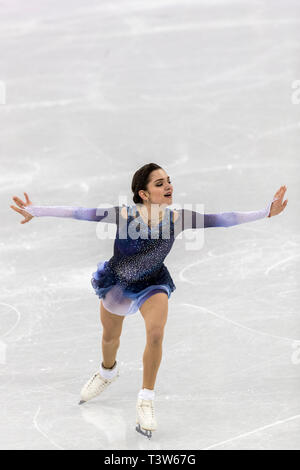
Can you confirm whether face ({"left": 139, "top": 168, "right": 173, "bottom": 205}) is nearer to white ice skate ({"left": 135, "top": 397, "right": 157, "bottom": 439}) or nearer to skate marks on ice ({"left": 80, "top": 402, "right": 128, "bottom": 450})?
white ice skate ({"left": 135, "top": 397, "right": 157, "bottom": 439})

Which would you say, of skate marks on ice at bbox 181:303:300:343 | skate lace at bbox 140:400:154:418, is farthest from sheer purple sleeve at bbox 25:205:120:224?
skate marks on ice at bbox 181:303:300:343

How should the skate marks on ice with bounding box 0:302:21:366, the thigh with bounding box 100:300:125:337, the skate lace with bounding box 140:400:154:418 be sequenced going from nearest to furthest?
the skate lace with bounding box 140:400:154:418 < the thigh with bounding box 100:300:125:337 < the skate marks on ice with bounding box 0:302:21:366

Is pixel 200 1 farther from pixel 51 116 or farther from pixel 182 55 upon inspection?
pixel 51 116

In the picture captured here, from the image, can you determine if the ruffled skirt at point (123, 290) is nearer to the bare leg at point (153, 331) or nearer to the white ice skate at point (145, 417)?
the bare leg at point (153, 331)

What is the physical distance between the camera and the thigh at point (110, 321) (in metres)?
6.09

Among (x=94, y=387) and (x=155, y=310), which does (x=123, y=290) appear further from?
(x=94, y=387)

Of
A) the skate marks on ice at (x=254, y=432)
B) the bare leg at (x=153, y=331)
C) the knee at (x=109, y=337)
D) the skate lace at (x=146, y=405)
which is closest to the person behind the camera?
the skate marks on ice at (x=254, y=432)

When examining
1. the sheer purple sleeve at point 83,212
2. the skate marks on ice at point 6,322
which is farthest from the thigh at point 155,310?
the skate marks on ice at point 6,322

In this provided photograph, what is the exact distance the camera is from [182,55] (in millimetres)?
12297

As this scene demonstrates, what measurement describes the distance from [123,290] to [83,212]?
1.71ft

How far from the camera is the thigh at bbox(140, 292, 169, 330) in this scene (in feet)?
18.9

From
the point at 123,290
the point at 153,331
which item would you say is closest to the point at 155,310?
the point at 153,331

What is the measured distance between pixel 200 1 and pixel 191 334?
7.64m

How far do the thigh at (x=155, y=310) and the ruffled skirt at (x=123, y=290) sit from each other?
1.4 inches
